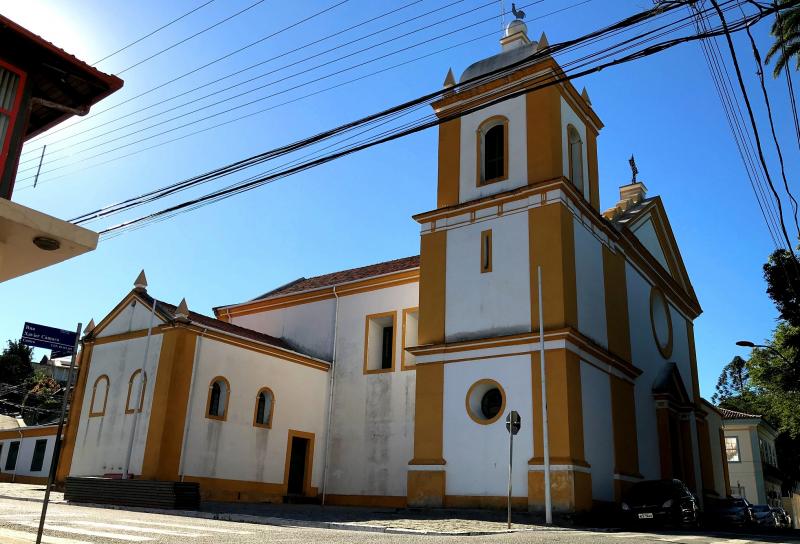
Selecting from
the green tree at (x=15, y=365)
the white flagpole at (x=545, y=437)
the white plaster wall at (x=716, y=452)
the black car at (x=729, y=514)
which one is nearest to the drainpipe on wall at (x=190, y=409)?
the white flagpole at (x=545, y=437)

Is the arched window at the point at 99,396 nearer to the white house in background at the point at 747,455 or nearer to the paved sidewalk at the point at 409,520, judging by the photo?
the paved sidewalk at the point at 409,520

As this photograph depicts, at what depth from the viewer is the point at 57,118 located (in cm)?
944

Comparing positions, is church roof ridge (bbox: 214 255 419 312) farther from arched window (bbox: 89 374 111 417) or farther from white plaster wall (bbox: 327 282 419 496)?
arched window (bbox: 89 374 111 417)

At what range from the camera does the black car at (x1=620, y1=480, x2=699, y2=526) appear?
55.2 ft

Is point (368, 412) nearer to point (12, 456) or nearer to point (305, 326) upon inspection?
point (305, 326)

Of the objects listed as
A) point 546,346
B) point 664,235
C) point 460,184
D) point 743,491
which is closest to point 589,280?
point 546,346

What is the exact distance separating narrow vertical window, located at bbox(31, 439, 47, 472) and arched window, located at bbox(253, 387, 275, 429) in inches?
455

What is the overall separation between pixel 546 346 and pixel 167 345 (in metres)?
12.0

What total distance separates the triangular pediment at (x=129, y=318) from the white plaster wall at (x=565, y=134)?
14091 millimetres

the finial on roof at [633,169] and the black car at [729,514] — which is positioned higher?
the finial on roof at [633,169]

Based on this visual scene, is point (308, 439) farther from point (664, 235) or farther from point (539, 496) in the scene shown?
point (664, 235)

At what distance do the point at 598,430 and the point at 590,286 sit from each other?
4334 millimetres

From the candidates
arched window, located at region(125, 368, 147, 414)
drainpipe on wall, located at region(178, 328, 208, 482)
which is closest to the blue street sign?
drainpipe on wall, located at region(178, 328, 208, 482)

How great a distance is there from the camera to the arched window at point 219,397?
22797 millimetres
